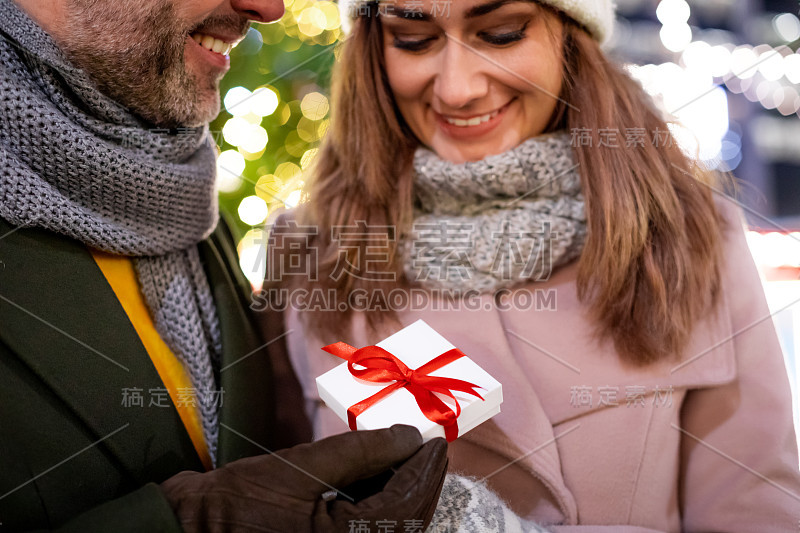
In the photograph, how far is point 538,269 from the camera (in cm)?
99

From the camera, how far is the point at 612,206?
0.95m

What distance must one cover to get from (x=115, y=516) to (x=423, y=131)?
724mm

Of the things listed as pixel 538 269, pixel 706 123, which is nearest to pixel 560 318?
pixel 538 269

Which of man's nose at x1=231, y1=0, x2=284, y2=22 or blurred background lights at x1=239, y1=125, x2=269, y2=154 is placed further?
blurred background lights at x1=239, y1=125, x2=269, y2=154

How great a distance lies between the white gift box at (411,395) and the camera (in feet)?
2.49

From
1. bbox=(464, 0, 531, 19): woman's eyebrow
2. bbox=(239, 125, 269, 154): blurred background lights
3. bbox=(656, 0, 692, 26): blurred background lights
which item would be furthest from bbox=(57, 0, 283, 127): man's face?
bbox=(656, 0, 692, 26): blurred background lights

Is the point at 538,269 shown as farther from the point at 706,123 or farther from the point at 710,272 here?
the point at 706,123

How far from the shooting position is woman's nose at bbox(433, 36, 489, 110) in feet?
3.07

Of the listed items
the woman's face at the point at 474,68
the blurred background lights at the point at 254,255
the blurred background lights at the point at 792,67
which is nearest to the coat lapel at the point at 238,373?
the blurred background lights at the point at 254,255

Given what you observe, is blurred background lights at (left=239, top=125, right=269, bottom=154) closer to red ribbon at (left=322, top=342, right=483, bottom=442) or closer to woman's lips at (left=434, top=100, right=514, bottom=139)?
woman's lips at (left=434, top=100, right=514, bottom=139)

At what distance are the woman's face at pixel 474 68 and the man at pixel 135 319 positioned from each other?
0.25 m

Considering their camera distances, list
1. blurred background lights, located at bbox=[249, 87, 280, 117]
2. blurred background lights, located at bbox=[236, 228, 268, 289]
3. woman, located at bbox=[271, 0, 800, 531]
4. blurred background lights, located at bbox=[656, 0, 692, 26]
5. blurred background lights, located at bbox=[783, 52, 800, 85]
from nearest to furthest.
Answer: woman, located at bbox=[271, 0, 800, 531], blurred background lights, located at bbox=[783, 52, 800, 85], blurred background lights, located at bbox=[236, 228, 268, 289], blurred background lights, located at bbox=[656, 0, 692, 26], blurred background lights, located at bbox=[249, 87, 280, 117]

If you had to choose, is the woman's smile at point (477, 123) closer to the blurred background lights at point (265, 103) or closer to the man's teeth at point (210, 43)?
the man's teeth at point (210, 43)

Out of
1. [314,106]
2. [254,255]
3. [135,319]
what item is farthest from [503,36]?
[254,255]
